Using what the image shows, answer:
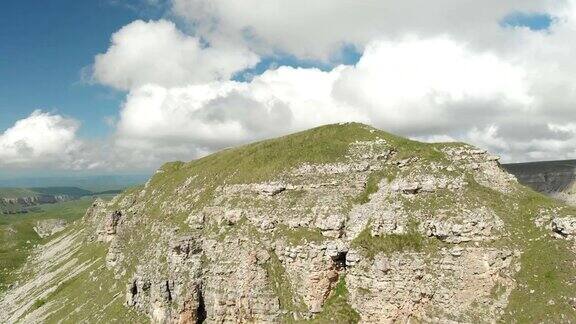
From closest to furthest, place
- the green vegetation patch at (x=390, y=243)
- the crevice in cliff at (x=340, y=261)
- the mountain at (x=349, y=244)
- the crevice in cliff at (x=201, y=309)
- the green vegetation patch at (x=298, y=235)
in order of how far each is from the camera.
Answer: the mountain at (x=349, y=244)
the green vegetation patch at (x=390, y=243)
the crevice in cliff at (x=340, y=261)
the green vegetation patch at (x=298, y=235)
the crevice in cliff at (x=201, y=309)

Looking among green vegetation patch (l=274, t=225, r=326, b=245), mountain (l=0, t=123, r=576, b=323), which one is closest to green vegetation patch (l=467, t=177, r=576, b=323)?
mountain (l=0, t=123, r=576, b=323)

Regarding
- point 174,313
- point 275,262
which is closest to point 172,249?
point 174,313

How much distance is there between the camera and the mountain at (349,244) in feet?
216

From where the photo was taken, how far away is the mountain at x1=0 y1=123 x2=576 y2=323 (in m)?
65.9

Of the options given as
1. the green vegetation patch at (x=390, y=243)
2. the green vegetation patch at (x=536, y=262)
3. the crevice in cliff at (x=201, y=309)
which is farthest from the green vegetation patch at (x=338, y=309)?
the green vegetation patch at (x=536, y=262)

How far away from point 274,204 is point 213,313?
22848 millimetres

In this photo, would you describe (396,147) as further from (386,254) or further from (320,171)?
(386,254)

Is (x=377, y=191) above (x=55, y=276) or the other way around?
above

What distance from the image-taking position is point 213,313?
7912 cm

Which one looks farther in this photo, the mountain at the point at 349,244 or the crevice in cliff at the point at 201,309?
the crevice in cliff at the point at 201,309

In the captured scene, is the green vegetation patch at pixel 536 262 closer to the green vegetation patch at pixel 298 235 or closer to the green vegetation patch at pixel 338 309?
the green vegetation patch at pixel 338 309

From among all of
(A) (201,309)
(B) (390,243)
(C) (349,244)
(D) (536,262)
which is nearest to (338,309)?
(C) (349,244)

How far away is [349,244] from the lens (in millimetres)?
74938

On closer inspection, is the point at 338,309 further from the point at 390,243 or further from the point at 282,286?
the point at 390,243
